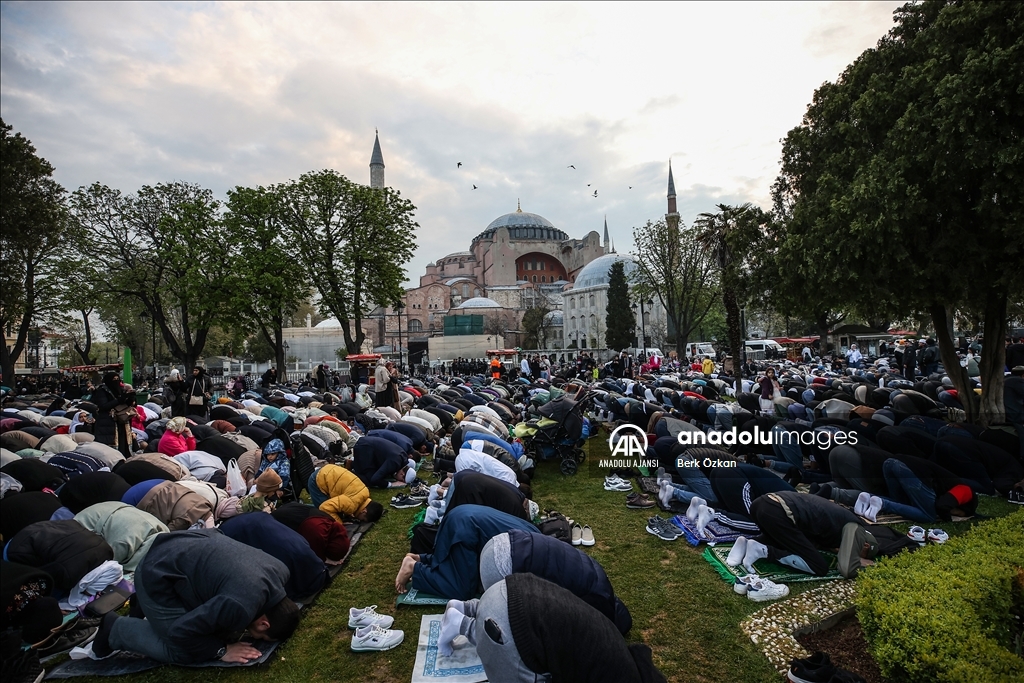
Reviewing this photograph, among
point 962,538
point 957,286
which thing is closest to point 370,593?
point 962,538

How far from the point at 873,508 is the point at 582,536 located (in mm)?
2910

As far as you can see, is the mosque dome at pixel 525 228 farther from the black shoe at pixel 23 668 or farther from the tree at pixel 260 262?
the black shoe at pixel 23 668

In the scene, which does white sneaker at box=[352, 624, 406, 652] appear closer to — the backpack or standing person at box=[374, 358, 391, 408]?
the backpack

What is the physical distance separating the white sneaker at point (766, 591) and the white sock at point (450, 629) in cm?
222

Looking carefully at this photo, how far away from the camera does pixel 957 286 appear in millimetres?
7527

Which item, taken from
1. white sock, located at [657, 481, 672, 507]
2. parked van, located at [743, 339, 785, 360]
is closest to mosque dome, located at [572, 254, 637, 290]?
parked van, located at [743, 339, 785, 360]

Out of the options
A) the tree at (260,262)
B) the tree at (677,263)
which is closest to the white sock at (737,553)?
the tree at (260,262)

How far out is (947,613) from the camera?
2984 mm

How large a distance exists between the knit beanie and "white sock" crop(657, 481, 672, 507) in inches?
164

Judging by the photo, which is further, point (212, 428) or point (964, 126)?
point (212, 428)

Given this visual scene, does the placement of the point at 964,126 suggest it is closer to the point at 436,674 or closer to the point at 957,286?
the point at 957,286

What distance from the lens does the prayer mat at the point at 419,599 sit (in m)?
4.38

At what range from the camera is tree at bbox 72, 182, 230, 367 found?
21.0 m

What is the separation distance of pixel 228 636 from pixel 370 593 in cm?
117
